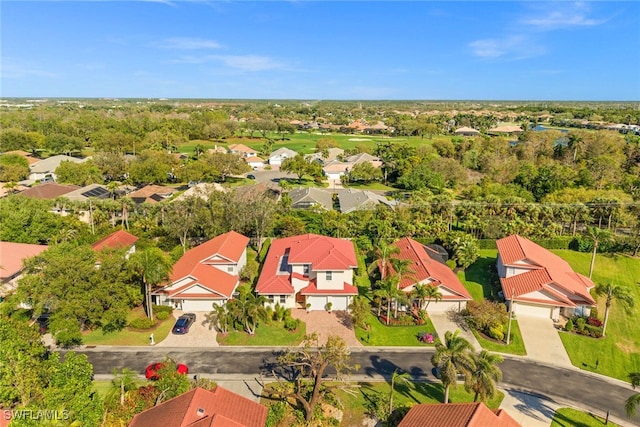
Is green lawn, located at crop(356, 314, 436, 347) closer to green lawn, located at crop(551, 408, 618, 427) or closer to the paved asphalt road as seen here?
the paved asphalt road

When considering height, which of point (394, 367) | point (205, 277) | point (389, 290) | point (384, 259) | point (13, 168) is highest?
point (13, 168)

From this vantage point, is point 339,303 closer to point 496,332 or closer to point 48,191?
point 496,332

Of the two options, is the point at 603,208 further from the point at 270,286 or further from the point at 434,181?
the point at 270,286

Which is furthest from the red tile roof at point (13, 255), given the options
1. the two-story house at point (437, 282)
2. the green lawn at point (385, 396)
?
the two-story house at point (437, 282)

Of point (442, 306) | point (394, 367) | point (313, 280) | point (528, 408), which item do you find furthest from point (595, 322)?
point (313, 280)

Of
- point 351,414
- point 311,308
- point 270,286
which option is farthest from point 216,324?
point 351,414

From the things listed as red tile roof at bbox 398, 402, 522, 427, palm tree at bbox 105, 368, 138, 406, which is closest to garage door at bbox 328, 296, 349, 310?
red tile roof at bbox 398, 402, 522, 427
